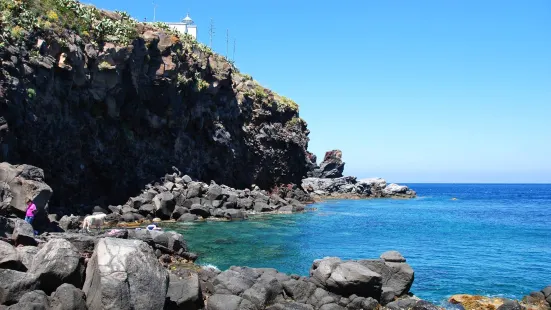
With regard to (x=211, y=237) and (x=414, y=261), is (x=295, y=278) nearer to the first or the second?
(x=414, y=261)

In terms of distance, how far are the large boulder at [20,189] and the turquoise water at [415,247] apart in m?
10.4

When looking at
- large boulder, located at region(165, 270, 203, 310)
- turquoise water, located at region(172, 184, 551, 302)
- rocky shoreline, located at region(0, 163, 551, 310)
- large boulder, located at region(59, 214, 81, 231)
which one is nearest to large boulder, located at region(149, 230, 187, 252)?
rocky shoreline, located at region(0, 163, 551, 310)

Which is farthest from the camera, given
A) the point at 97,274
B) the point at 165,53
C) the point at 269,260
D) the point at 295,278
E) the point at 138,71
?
the point at 165,53

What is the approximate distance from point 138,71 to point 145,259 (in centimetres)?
4117

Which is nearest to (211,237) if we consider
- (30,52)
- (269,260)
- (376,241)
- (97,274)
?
(269,260)

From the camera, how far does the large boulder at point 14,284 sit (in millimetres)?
15266

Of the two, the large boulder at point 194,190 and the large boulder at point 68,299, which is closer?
the large boulder at point 68,299

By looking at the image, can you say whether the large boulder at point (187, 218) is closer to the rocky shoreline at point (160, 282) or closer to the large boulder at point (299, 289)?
the rocky shoreline at point (160, 282)

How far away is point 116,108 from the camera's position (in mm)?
51344

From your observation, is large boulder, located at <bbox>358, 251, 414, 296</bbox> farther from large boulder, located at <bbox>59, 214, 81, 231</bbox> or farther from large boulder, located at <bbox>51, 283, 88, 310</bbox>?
large boulder, located at <bbox>59, 214, 81, 231</bbox>

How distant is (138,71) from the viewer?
5319 centimetres

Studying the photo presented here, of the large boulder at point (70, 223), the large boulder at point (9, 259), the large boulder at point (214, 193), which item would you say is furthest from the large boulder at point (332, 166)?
the large boulder at point (9, 259)

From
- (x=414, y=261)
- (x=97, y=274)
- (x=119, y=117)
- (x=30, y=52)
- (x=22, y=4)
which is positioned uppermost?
(x=22, y=4)

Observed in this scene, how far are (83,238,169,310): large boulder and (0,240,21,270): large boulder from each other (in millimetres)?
2654
